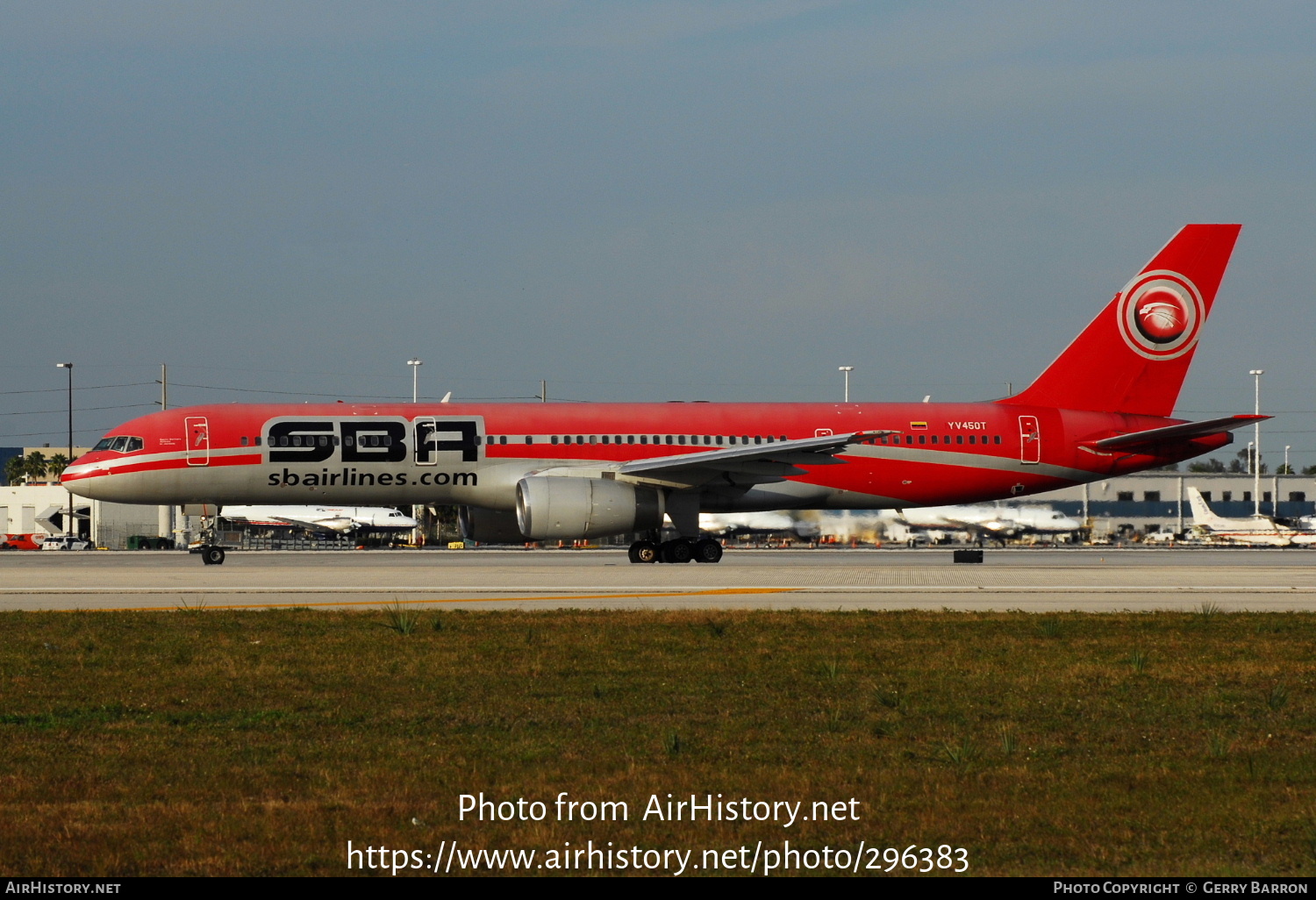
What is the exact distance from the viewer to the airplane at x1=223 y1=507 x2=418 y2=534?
276ft

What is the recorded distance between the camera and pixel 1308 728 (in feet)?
32.9

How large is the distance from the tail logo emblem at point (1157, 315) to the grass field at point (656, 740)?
22148 mm

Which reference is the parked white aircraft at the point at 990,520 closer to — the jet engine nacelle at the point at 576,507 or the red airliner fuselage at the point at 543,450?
the red airliner fuselage at the point at 543,450

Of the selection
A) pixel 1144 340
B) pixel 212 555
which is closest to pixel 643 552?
pixel 212 555

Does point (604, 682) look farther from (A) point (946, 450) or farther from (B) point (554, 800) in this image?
(A) point (946, 450)

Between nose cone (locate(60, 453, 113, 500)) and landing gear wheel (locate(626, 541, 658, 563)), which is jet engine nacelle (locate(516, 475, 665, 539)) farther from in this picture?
nose cone (locate(60, 453, 113, 500))

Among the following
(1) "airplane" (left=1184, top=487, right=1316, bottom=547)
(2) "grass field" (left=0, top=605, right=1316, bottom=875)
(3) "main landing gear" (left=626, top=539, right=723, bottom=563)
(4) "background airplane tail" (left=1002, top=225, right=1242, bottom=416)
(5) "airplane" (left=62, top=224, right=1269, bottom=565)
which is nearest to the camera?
(2) "grass field" (left=0, top=605, right=1316, bottom=875)

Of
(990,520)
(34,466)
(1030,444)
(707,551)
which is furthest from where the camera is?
(34,466)

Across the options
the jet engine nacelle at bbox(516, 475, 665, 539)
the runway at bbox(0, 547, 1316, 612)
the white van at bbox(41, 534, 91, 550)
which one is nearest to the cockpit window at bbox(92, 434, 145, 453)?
the runway at bbox(0, 547, 1316, 612)

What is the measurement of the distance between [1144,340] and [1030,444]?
4.47 m

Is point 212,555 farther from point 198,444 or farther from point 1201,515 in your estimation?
point 1201,515

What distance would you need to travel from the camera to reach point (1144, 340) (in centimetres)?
3706

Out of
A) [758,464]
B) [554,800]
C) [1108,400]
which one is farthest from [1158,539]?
[554,800]

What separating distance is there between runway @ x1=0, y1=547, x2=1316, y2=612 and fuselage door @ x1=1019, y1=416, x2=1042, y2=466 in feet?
15.4
